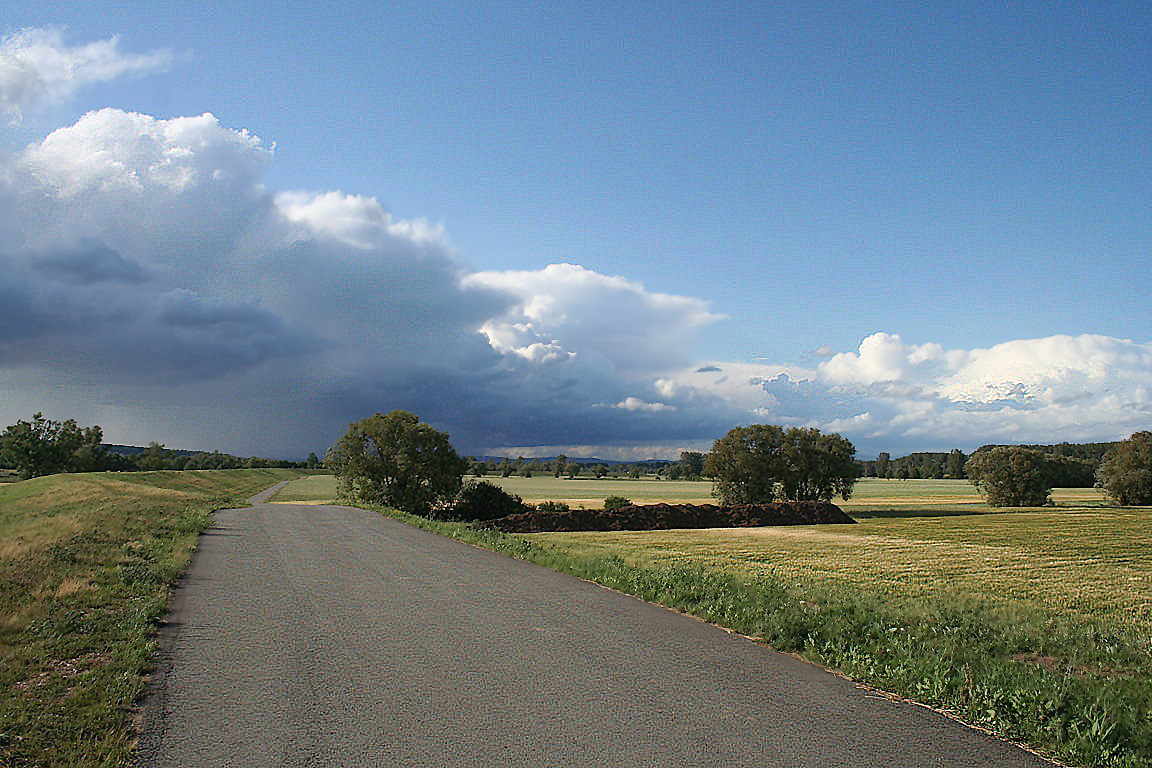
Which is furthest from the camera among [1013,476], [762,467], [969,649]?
[1013,476]

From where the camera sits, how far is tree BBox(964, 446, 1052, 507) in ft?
217

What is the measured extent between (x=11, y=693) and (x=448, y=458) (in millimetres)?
51555

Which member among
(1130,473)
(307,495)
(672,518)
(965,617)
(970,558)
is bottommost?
(307,495)

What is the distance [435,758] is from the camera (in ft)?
17.6

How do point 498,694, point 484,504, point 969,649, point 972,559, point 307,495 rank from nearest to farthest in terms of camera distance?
point 498,694, point 969,649, point 972,559, point 484,504, point 307,495

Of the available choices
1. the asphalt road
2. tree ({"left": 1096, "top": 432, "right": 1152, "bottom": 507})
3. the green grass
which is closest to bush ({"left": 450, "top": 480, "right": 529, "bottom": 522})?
the green grass

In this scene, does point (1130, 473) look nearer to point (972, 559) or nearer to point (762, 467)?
point (762, 467)

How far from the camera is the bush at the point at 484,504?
5181 centimetres

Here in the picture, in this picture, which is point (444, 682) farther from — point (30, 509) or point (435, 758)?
point (30, 509)

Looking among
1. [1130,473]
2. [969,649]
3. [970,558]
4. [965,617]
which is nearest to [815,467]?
→ [1130,473]

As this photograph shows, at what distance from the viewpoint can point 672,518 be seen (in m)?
47.3

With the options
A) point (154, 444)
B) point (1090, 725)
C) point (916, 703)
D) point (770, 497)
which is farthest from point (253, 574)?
point (154, 444)

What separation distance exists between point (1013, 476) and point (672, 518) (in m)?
37.2

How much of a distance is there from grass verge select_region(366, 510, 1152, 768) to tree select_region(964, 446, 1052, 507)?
60.0 m
